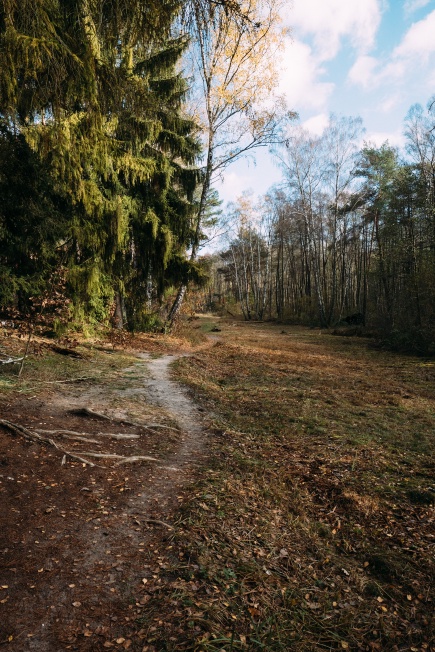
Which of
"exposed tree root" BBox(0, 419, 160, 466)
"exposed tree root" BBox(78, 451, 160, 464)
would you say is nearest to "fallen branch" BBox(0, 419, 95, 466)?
"exposed tree root" BBox(0, 419, 160, 466)

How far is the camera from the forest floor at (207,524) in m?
2.46

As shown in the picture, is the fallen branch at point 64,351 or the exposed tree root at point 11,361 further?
the fallen branch at point 64,351

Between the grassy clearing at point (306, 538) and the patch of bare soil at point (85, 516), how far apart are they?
0.75ft

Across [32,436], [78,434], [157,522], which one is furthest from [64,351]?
[157,522]

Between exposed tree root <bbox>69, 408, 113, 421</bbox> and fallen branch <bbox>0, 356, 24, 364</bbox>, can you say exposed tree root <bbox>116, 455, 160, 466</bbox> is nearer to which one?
exposed tree root <bbox>69, 408, 113, 421</bbox>

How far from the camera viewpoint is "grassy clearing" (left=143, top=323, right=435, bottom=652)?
253 cm

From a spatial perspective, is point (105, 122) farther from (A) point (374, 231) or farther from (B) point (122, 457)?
(A) point (374, 231)

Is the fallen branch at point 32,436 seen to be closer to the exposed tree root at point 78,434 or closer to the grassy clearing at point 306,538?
the exposed tree root at point 78,434

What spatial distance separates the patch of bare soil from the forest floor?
15mm

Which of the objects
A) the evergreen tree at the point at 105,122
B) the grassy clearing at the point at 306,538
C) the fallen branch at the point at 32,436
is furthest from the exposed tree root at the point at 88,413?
the evergreen tree at the point at 105,122

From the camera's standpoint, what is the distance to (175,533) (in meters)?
3.30

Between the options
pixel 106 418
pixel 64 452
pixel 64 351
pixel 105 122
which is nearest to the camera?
pixel 64 452

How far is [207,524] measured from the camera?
3.48m

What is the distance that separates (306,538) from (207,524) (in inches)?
39.4
